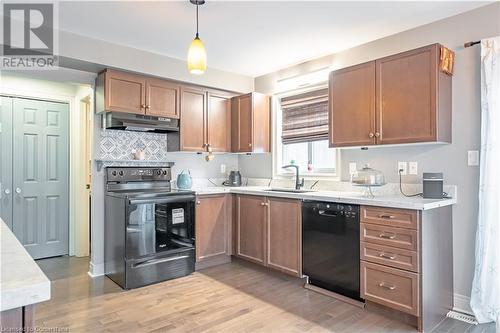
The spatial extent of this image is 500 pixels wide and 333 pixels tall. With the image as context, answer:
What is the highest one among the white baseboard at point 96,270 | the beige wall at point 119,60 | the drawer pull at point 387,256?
the beige wall at point 119,60

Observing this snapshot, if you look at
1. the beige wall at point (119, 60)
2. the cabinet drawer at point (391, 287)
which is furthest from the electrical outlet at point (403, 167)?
the beige wall at point (119, 60)

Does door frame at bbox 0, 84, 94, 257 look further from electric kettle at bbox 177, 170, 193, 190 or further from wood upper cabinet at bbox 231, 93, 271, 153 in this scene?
wood upper cabinet at bbox 231, 93, 271, 153

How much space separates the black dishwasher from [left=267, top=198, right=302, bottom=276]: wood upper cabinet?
0.08 metres

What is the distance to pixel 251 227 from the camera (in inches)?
150

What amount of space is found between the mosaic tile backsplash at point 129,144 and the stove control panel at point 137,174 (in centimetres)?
13

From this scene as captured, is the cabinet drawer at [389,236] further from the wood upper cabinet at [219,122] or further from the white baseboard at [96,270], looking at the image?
the white baseboard at [96,270]

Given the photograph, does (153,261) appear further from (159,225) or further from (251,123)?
(251,123)

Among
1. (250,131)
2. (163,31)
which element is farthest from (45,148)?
(250,131)

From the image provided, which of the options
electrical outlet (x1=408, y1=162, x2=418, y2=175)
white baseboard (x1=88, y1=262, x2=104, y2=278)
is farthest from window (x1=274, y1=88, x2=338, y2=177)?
white baseboard (x1=88, y1=262, x2=104, y2=278)

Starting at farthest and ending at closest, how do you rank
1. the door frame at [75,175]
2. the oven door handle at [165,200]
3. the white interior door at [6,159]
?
the door frame at [75,175] → the white interior door at [6,159] → the oven door handle at [165,200]

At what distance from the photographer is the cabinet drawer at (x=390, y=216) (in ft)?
7.92

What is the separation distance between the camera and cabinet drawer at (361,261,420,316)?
240 centimetres

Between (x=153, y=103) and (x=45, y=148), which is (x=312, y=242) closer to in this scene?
(x=153, y=103)

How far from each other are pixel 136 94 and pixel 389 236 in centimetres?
289
